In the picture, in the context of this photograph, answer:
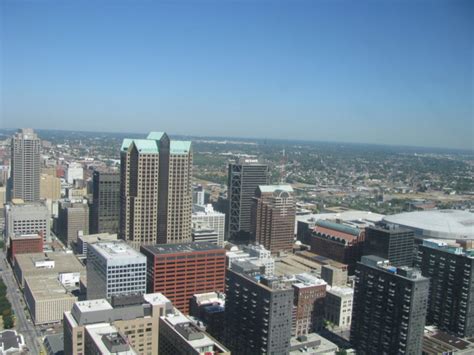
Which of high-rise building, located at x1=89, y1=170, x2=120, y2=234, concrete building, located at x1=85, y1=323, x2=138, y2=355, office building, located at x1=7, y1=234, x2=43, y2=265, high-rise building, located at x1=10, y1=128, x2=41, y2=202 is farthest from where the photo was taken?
high-rise building, located at x1=10, y1=128, x2=41, y2=202

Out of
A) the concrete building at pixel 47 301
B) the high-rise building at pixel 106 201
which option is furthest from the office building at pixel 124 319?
the high-rise building at pixel 106 201

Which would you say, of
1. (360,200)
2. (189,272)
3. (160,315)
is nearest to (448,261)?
(189,272)

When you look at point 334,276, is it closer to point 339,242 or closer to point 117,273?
point 339,242

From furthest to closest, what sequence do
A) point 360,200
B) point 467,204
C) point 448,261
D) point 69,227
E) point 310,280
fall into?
1. point 360,200
2. point 69,227
3. point 467,204
4. point 310,280
5. point 448,261

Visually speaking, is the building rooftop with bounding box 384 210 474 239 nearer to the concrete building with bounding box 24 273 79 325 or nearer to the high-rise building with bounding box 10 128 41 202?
the concrete building with bounding box 24 273 79 325

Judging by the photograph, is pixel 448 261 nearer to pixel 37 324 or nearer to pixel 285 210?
pixel 285 210

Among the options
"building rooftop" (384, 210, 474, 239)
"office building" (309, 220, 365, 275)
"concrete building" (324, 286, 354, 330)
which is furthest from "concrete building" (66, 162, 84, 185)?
"concrete building" (324, 286, 354, 330)

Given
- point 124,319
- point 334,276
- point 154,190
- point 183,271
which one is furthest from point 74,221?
point 124,319
